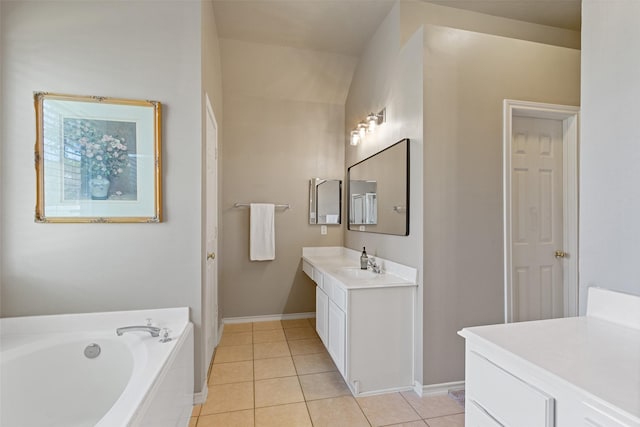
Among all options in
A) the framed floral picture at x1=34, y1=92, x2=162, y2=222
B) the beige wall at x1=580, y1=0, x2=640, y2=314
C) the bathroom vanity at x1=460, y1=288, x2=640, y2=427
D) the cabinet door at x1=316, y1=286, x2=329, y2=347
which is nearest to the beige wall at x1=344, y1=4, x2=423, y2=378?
the cabinet door at x1=316, y1=286, x2=329, y2=347

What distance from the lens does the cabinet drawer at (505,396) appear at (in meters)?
0.76

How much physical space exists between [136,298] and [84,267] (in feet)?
1.18

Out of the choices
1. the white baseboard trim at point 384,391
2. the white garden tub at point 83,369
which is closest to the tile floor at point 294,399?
the white baseboard trim at point 384,391

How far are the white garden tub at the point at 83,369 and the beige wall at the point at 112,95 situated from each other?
10cm

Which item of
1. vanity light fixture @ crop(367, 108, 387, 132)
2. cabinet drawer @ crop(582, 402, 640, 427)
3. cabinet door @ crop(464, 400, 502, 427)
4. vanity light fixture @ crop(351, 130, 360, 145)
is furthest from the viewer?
vanity light fixture @ crop(351, 130, 360, 145)

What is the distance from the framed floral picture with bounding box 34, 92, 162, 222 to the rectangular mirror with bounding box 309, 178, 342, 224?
1.93 metres

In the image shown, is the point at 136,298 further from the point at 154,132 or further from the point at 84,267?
the point at 154,132

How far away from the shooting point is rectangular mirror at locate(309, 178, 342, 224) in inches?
140

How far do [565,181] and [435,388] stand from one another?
187 cm

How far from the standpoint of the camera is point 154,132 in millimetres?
1856

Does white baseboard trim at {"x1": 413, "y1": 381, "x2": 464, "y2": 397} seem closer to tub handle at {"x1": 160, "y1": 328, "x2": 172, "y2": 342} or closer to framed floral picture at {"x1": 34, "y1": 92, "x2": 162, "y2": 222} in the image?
tub handle at {"x1": 160, "y1": 328, "x2": 172, "y2": 342}

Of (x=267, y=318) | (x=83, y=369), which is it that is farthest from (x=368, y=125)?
(x=83, y=369)

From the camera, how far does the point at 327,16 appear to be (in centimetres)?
264

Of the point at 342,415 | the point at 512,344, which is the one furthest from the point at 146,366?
Result: the point at 512,344
